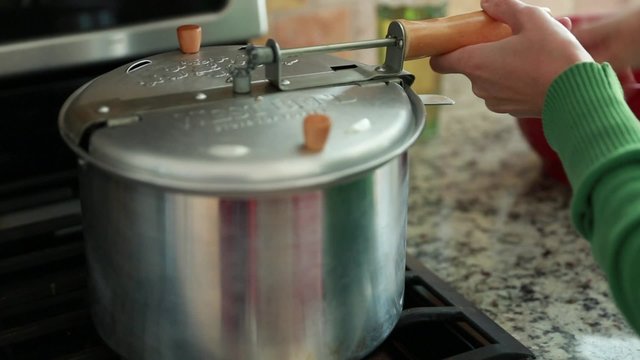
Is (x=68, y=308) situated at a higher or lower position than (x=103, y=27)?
lower

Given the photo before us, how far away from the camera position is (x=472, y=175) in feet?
3.03

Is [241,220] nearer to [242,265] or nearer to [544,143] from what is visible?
[242,265]

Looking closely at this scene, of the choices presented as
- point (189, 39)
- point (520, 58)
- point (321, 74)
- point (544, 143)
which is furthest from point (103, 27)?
point (544, 143)

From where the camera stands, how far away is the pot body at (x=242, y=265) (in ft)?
1.41

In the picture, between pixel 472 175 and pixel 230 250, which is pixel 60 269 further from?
pixel 472 175

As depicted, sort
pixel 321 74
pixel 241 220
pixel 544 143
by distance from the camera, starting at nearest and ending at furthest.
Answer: pixel 241 220 → pixel 321 74 → pixel 544 143

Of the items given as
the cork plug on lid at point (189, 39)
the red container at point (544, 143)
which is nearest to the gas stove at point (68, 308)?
the cork plug on lid at point (189, 39)

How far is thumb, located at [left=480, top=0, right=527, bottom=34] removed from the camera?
1.87ft

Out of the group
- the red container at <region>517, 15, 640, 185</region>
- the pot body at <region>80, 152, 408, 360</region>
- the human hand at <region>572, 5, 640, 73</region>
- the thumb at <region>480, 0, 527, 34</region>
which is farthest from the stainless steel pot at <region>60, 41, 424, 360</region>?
the red container at <region>517, 15, 640, 185</region>

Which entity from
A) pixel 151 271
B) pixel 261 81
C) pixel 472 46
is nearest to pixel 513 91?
pixel 472 46

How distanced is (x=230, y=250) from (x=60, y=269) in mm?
279

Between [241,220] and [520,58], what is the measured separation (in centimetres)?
25

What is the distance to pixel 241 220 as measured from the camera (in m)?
→ 0.43

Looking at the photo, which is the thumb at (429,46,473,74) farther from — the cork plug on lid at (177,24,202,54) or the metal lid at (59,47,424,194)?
the cork plug on lid at (177,24,202,54)
